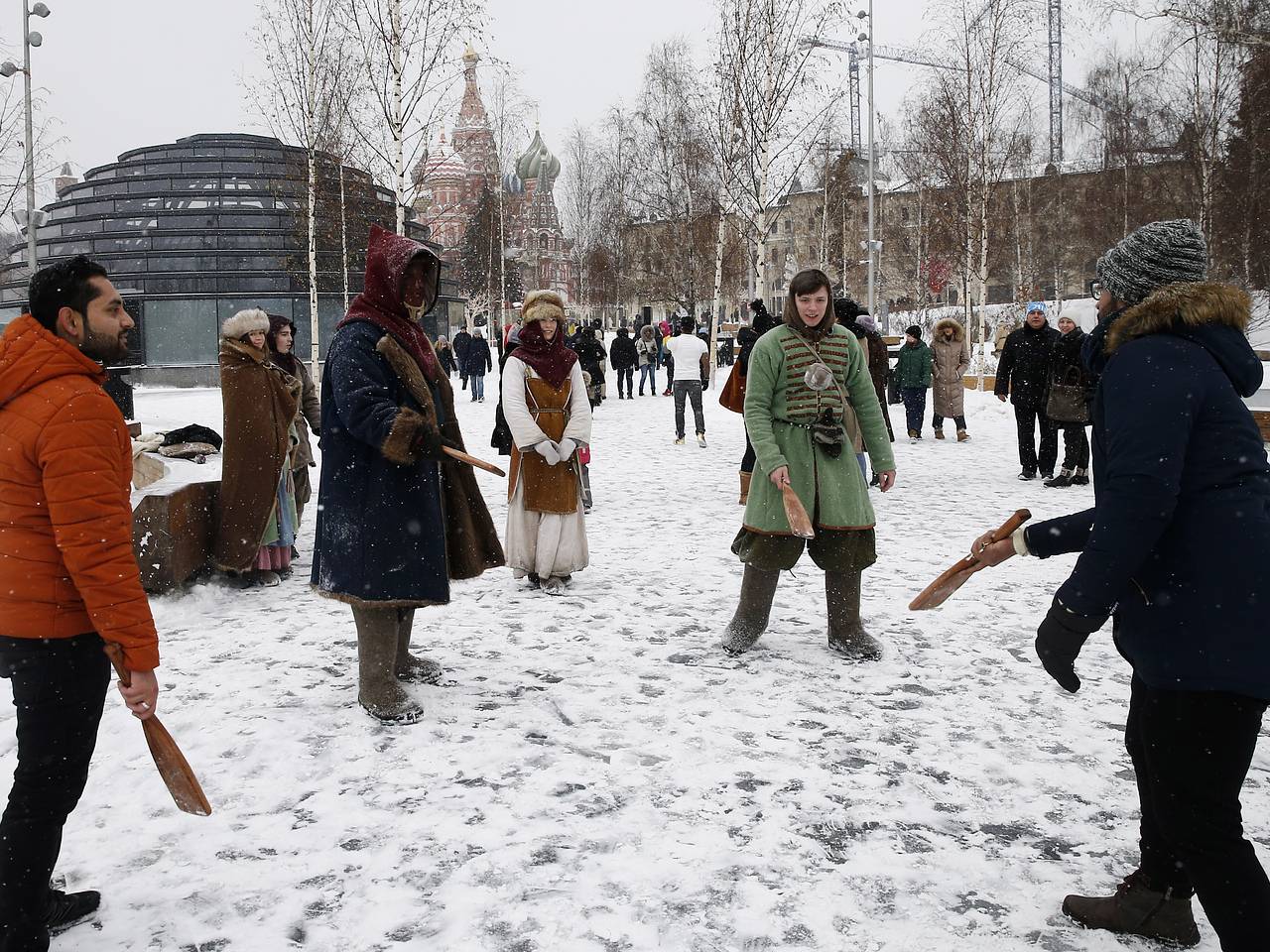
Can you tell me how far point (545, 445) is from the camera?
593 cm

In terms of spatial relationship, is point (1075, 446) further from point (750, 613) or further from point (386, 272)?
point (386, 272)

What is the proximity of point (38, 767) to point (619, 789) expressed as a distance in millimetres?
1843

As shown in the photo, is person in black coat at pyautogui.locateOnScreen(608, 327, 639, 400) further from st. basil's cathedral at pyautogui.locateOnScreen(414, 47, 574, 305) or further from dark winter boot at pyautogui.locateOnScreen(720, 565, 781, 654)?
dark winter boot at pyautogui.locateOnScreen(720, 565, 781, 654)

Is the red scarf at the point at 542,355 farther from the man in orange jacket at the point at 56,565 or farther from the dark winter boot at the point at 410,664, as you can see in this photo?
the man in orange jacket at the point at 56,565

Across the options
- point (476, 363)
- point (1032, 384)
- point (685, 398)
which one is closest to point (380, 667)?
point (1032, 384)

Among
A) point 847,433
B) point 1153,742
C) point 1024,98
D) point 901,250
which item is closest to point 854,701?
point 847,433

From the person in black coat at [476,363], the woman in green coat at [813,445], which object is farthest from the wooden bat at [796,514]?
the person in black coat at [476,363]

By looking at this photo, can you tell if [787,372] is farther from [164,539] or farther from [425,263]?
[164,539]

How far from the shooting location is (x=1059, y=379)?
9.95 m

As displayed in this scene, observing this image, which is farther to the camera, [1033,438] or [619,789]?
[1033,438]

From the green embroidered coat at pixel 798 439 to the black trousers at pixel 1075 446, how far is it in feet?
20.2

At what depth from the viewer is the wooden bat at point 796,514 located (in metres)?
4.39

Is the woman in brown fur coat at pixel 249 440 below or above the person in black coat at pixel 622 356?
below

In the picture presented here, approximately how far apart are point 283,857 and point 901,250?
180 ft
